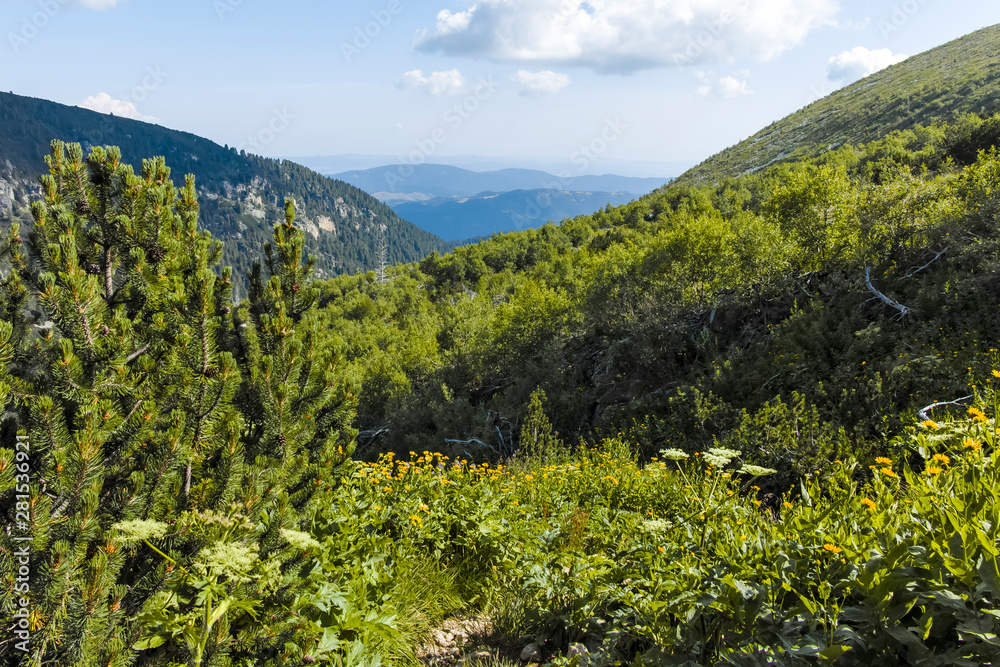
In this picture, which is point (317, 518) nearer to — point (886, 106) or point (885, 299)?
point (885, 299)

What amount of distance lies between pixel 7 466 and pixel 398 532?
2833 mm

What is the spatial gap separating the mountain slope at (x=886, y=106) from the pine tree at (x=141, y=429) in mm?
43569

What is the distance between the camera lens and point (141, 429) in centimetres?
254

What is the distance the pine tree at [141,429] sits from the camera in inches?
87.5

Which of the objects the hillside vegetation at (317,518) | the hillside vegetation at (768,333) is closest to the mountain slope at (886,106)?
the hillside vegetation at (768,333)

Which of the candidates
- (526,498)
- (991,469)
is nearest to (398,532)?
(526,498)

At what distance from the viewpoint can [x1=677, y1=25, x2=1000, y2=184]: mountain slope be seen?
130 feet

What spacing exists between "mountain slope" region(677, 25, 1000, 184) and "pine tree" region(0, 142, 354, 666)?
43.6m

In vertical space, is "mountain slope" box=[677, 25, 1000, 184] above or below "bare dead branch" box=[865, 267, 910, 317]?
above

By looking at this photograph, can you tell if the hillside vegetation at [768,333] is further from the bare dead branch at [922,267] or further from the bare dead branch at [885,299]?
the bare dead branch at [885,299]

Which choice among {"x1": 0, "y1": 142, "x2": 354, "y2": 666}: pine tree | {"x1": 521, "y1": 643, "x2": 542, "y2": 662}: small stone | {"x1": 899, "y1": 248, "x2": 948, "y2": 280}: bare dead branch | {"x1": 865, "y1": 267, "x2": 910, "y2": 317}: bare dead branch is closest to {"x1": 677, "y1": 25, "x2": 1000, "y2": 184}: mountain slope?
{"x1": 899, "y1": 248, "x2": 948, "y2": 280}: bare dead branch

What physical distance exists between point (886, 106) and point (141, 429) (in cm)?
6781

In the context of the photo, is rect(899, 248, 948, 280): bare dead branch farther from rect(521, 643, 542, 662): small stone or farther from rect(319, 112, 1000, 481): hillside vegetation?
rect(521, 643, 542, 662): small stone

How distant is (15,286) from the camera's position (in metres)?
2.88
